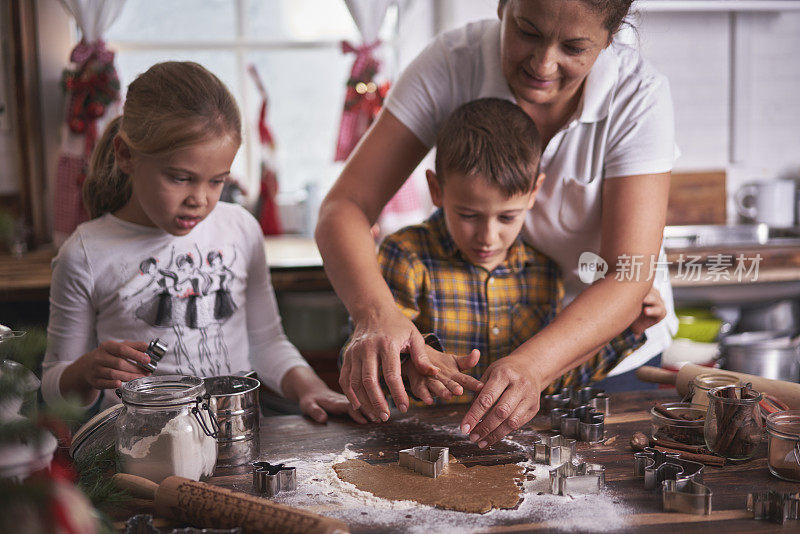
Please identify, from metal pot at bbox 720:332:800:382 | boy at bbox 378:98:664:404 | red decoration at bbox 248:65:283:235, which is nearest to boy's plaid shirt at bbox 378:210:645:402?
boy at bbox 378:98:664:404

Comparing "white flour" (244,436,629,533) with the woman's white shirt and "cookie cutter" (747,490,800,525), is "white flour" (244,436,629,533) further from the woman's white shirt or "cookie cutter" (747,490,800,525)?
the woman's white shirt

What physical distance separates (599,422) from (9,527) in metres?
0.92

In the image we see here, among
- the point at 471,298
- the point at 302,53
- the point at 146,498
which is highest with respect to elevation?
the point at 302,53

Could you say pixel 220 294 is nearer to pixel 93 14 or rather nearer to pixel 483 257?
pixel 483 257

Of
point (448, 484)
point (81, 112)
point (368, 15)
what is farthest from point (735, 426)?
point (81, 112)

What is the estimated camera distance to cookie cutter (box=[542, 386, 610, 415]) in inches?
53.1

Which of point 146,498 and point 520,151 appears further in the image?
point 520,151

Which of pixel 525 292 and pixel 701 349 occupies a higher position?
pixel 525 292

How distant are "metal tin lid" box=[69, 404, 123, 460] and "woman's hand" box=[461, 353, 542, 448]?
1.70 feet

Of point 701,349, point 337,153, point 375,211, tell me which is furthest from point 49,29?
point 701,349

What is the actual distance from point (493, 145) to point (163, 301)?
77 centimetres

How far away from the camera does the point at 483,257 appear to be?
1.62 metres

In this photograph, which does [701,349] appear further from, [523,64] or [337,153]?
[523,64]

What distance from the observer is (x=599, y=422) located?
1.24 metres
